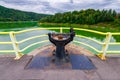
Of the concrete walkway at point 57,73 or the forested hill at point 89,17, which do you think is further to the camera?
the forested hill at point 89,17

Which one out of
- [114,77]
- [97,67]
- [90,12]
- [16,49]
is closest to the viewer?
[114,77]

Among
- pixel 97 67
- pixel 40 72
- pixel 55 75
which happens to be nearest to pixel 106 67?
pixel 97 67

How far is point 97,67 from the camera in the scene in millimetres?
3363

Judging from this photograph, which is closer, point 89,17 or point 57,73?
point 57,73

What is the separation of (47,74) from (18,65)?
0.91 m

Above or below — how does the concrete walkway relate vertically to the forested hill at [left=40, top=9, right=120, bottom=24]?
below

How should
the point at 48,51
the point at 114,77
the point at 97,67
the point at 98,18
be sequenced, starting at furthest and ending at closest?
the point at 98,18
the point at 48,51
the point at 97,67
the point at 114,77

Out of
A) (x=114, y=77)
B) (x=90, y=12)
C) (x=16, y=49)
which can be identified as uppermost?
(x=90, y=12)

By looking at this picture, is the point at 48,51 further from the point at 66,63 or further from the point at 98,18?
the point at 98,18

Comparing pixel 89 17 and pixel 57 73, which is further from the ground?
pixel 89 17

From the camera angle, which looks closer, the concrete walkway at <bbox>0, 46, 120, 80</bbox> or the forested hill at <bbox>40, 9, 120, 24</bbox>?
the concrete walkway at <bbox>0, 46, 120, 80</bbox>

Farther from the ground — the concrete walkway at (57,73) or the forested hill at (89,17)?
the forested hill at (89,17)

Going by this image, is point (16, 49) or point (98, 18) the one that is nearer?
point (16, 49)

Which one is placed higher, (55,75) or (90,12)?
(90,12)
